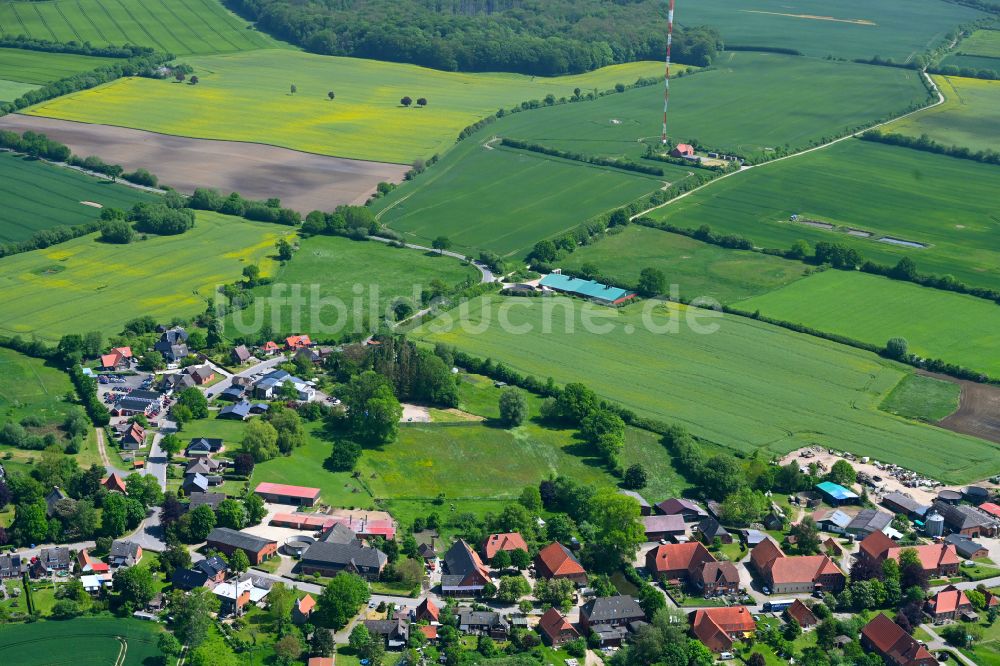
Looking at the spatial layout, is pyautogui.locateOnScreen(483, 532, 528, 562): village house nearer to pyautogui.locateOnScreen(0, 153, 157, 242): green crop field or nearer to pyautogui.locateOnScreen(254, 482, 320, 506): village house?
pyautogui.locateOnScreen(254, 482, 320, 506): village house

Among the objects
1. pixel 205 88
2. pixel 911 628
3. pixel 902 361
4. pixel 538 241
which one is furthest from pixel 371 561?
pixel 205 88

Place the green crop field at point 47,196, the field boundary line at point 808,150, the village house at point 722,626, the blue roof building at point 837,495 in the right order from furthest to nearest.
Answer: the field boundary line at point 808,150, the green crop field at point 47,196, the blue roof building at point 837,495, the village house at point 722,626

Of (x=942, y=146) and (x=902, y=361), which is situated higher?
(x=942, y=146)

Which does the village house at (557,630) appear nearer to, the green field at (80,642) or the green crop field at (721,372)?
the green field at (80,642)

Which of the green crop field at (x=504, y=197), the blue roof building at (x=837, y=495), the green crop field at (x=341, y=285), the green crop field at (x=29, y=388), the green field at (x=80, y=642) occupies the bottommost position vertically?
the green field at (x=80, y=642)

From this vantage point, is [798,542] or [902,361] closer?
[798,542]

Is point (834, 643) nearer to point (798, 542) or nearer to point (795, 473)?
point (798, 542)

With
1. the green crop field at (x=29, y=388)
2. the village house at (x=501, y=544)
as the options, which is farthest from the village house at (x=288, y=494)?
the green crop field at (x=29, y=388)

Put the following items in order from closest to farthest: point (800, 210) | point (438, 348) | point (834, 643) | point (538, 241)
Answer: point (834, 643) < point (438, 348) < point (538, 241) < point (800, 210)

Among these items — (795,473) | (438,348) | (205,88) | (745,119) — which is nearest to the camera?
(795,473)
